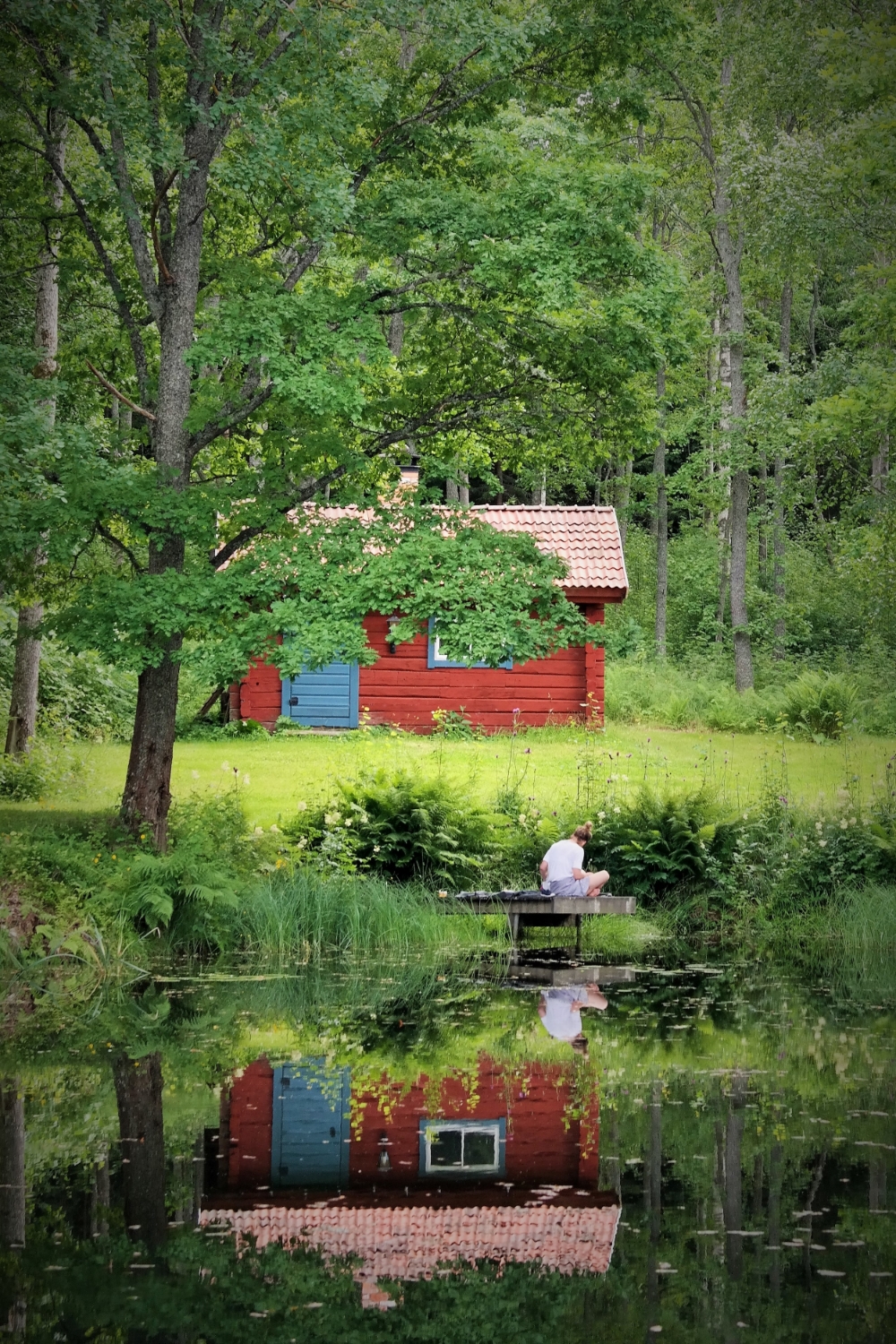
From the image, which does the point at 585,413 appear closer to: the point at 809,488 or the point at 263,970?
the point at 263,970

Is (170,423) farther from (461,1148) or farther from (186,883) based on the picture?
(461,1148)

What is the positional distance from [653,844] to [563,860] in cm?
147

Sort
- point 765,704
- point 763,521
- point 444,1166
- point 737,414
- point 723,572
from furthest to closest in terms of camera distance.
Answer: point 723,572 → point 763,521 → point 737,414 → point 765,704 → point 444,1166

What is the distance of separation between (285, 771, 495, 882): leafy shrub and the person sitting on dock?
109cm

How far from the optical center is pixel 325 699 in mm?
25625

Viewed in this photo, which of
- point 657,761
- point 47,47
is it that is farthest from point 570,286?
point 657,761

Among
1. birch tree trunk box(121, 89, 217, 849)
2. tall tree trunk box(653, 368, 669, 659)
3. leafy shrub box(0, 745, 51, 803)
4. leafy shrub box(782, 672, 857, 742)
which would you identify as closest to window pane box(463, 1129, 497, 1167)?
birch tree trunk box(121, 89, 217, 849)

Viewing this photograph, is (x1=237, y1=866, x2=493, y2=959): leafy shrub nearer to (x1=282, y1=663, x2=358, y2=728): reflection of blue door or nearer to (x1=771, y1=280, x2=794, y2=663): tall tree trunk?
(x1=282, y1=663, x2=358, y2=728): reflection of blue door

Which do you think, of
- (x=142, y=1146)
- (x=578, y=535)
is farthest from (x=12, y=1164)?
(x=578, y=535)

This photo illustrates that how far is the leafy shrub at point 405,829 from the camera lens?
14.9 m

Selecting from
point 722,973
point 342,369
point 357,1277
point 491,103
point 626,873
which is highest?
point 491,103

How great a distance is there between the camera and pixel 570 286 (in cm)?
1256

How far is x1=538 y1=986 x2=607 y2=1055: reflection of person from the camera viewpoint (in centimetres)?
1021

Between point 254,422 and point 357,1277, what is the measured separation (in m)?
10.3
